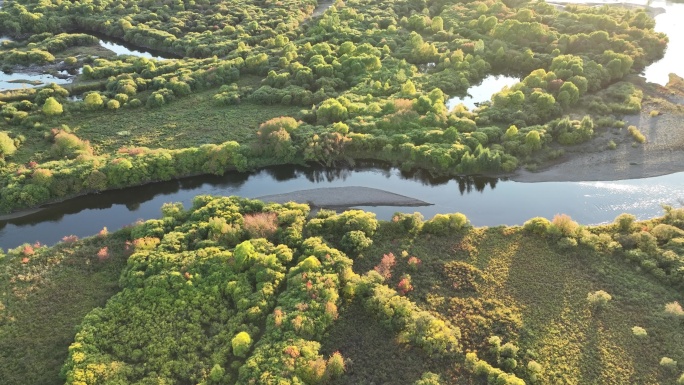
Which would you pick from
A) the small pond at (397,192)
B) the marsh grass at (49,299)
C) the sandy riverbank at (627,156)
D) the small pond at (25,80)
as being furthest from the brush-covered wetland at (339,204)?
the small pond at (397,192)

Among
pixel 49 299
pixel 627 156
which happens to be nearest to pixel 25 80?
pixel 49 299

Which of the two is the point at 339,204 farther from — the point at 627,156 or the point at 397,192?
the point at 627,156

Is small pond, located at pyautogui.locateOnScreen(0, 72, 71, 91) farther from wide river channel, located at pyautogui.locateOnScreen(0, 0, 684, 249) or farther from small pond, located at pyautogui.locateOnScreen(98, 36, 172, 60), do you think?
wide river channel, located at pyautogui.locateOnScreen(0, 0, 684, 249)

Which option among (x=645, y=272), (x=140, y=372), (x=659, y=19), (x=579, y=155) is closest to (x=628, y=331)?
(x=645, y=272)

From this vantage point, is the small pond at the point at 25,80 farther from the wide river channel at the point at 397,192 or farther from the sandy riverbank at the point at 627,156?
the sandy riverbank at the point at 627,156

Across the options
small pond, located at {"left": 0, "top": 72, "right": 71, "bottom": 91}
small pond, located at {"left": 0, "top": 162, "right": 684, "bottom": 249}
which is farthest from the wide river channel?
small pond, located at {"left": 0, "top": 72, "right": 71, "bottom": 91}
